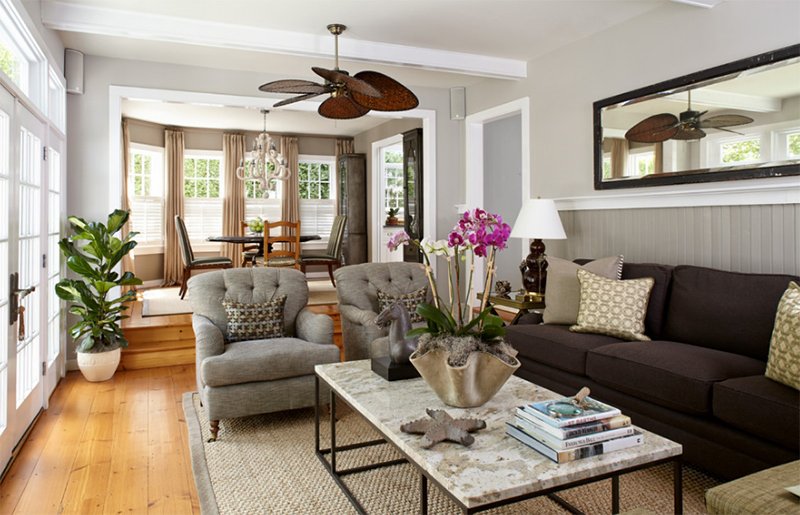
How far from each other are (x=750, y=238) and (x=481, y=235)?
2.03 meters

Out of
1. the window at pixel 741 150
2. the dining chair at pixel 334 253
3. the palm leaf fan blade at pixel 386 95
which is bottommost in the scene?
the dining chair at pixel 334 253

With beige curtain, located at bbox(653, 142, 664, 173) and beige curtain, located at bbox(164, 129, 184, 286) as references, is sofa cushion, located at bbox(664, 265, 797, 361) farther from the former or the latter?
beige curtain, located at bbox(164, 129, 184, 286)

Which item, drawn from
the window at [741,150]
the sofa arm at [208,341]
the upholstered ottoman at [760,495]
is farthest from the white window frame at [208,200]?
the upholstered ottoman at [760,495]

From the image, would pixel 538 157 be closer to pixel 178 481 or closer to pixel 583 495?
pixel 583 495

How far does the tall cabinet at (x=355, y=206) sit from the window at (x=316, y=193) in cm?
78

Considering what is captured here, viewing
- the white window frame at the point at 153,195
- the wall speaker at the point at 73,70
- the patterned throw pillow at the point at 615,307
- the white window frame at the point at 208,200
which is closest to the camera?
the patterned throw pillow at the point at 615,307

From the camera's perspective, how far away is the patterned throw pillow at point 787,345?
221 centimetres

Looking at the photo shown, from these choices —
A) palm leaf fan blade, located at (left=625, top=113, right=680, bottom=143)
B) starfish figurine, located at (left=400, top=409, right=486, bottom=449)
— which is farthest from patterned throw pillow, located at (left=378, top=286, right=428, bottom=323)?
starfish figurine, located at (left=400, top=409, right=486, bottom=449)

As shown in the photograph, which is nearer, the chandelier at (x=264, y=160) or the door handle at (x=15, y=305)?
the door handle at (x=15, y=305)

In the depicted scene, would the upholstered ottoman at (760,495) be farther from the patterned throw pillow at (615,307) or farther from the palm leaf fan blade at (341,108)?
the palm leaf fan blade at (341,108)

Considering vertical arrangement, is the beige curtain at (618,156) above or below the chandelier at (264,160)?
below

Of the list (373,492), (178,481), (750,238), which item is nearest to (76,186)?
(178,481)

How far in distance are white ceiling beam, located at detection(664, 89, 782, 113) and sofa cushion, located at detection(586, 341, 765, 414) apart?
1.40m

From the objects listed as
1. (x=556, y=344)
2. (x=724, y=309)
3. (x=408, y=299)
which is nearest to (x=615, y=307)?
(x=556, y=344)
